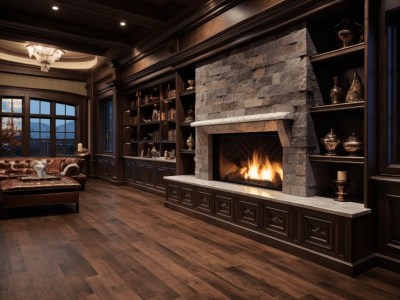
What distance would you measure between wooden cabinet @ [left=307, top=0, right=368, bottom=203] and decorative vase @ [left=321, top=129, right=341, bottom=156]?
0.09m

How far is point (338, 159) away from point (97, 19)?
4940 millimetres

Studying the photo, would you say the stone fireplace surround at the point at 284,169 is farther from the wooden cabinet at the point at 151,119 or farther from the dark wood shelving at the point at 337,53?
the wooden cabinet at the point at 151,119

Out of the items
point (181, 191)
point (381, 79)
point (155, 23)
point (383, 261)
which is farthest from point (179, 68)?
point (383, 261)

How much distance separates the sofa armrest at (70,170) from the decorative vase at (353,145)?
6.05 m

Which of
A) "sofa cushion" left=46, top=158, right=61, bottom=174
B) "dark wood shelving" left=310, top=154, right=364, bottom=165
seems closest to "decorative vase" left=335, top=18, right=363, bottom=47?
"dark wood shelving" left=310, top=154, right=364, bottom=165

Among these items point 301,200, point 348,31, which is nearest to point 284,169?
→ point 301,200

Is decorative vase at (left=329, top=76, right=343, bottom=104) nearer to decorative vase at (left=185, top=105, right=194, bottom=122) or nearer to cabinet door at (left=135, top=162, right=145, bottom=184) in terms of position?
decorative vase at (left=185, top=105, right=194, bottom=122)

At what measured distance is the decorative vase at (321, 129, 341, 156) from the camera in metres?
3.31

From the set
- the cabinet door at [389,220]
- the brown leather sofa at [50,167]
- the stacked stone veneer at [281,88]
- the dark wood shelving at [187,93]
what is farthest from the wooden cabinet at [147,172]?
the cabinet door at [389,220]

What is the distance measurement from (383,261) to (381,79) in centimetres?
167

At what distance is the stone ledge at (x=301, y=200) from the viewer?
2779 millimetres

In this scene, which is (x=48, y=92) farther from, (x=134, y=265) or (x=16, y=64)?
(x=134, y=265)

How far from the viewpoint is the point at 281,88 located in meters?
3.67

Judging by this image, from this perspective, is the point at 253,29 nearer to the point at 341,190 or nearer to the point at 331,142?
the point at 331,142
